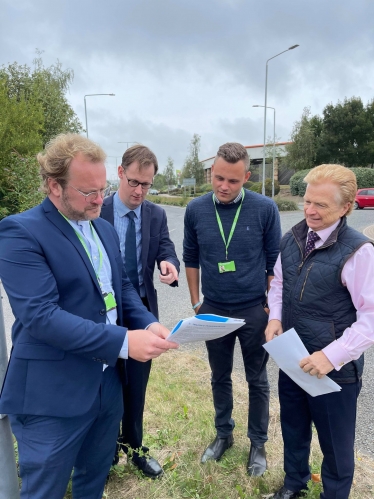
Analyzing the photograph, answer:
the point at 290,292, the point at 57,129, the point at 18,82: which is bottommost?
the point at 290,292

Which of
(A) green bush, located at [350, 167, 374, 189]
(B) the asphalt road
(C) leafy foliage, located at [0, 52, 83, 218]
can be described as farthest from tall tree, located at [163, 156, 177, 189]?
(B) the asphalt road

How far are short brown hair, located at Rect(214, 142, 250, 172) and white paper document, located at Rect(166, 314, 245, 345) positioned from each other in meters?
1.32

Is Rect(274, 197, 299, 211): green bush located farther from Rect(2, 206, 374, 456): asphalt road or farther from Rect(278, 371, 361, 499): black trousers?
Rect(278, 371, 361, 499): black trousers

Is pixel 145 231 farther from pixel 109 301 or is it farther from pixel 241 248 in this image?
pixel 109 301

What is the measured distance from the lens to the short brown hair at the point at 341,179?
2.05m

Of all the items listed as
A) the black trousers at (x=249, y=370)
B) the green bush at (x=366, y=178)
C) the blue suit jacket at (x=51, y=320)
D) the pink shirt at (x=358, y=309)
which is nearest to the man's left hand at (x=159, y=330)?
the blue suit jacket at (x=51, y=320)

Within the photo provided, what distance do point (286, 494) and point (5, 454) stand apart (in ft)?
5.66

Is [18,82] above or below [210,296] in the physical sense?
above

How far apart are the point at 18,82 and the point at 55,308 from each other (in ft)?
93.6

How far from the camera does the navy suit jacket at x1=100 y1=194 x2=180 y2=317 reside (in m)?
2.70

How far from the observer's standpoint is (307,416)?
2402mm

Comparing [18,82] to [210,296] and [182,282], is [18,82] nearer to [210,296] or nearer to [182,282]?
[182,282]

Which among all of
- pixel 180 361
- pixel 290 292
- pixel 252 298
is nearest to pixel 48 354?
pixel 290 292

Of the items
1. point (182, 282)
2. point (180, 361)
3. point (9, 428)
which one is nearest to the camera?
point (9, 428)
